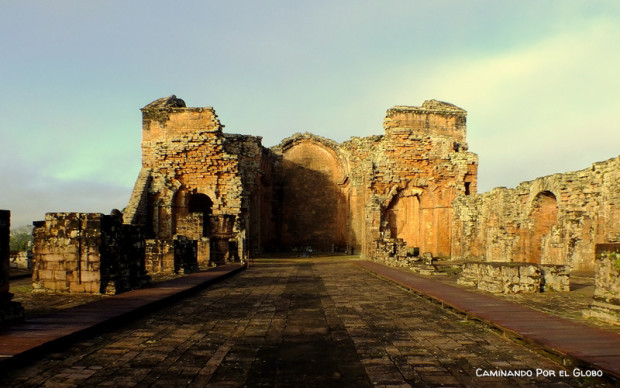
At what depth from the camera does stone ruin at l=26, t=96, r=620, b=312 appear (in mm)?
11448

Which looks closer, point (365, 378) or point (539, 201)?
point (365, 378)

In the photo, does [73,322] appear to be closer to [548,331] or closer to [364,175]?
[548,331]

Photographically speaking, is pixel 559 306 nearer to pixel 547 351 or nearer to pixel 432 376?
pixel 547 351

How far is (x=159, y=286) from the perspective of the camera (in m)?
8.59

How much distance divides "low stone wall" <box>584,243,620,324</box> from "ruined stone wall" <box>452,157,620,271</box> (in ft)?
18.2

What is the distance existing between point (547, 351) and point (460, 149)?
18964mm

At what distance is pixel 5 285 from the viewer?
209 inches

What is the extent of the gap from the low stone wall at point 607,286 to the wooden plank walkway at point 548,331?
0.48 meters

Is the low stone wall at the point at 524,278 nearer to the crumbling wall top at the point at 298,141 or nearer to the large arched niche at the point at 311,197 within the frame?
the large arched niche at the point at 311,197

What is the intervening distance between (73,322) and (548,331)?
538 centimetres

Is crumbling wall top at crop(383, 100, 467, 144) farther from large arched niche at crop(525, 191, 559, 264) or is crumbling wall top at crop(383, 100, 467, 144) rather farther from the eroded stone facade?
large arched niche at crop(525, 191, 559, 264)

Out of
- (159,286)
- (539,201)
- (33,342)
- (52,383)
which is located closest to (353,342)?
(52,383)

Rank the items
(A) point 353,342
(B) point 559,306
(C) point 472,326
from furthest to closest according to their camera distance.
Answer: (B) point 559,306 → (C) point 472,326 → (A) point 353,342

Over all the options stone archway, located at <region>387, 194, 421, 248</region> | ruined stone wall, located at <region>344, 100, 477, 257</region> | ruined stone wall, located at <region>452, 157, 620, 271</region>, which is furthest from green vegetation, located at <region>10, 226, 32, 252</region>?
ruined stone wall, located at <region>452, 157, 620, 271</region>
